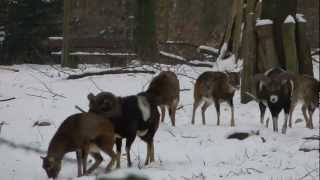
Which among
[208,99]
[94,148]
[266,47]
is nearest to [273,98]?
[208,99]

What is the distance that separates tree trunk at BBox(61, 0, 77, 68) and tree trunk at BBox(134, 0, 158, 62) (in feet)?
7.24

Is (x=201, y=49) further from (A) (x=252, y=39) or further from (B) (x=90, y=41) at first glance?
(A) (x=252, y=39)

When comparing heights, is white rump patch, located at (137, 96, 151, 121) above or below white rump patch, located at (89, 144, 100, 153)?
above

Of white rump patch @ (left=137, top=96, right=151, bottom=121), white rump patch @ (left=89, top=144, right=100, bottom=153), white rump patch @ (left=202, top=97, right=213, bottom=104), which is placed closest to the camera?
white rump patch @ (left=89, top=144, right=100, bottom=153)

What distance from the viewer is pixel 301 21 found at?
15.2 meters

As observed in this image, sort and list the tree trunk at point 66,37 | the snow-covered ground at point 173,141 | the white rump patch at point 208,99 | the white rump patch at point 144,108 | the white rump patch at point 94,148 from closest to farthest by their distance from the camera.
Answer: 1. the white rump patch at point 94,148
2. the snow-covered ground at point 173,141
3. the white rump patch at point 144,108
4. the white rump patch at point 208,99
5. the tree trunk at point 66,37

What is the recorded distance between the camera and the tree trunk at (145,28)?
21.2m

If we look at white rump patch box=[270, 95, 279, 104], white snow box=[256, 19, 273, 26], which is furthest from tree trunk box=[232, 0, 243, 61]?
white rump patch box=[270, 95, 279, 104]

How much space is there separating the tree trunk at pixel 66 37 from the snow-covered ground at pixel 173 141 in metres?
3.08

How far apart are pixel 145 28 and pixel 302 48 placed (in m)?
7.11

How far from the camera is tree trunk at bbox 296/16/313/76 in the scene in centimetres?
1520

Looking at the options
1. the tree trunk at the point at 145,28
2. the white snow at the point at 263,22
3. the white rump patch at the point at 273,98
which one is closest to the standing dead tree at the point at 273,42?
the white snow at the point at 263,22

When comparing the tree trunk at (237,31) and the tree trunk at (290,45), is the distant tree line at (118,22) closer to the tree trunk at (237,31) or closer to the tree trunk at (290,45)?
the tree trunk at (237,31)

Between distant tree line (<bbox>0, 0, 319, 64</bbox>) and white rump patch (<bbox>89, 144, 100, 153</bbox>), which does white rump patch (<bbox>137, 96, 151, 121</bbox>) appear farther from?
distant tree line (<bbox>0, 0, 319, 64</bbox>)
